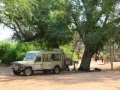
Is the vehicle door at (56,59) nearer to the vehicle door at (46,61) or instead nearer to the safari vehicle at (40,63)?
the safari vehicle at (40,63)

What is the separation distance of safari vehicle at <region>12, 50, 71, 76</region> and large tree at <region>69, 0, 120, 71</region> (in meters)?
3.01

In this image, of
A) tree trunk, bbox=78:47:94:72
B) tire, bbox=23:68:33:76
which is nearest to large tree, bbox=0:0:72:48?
tree trunk, bbox=78:47:94:72

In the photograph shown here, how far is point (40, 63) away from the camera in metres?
28.2

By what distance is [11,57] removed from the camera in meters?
40.9

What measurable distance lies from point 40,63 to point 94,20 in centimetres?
654

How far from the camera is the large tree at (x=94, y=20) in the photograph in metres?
29.6

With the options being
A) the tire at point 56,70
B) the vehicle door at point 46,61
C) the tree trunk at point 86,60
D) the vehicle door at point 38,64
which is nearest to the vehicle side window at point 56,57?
the vehicle door at point 46,61

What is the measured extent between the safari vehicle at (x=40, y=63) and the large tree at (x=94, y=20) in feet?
9.87

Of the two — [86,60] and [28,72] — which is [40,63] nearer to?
[28,72]

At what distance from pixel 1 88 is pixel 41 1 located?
16.8 meters

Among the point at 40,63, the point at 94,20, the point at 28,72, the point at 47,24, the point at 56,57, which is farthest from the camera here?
the point at 47,24

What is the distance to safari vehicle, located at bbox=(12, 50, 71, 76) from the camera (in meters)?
27.1

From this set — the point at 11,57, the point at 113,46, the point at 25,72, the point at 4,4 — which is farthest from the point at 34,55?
the point at 11,57

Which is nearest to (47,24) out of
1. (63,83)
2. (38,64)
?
(38,64)
